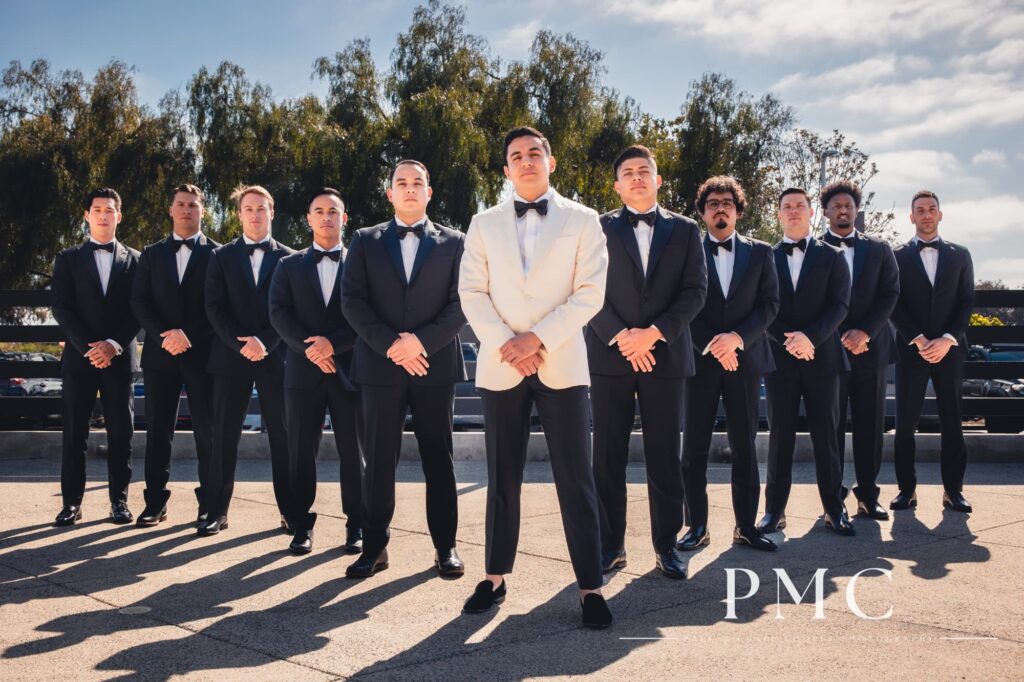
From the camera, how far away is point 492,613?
4.18 metres

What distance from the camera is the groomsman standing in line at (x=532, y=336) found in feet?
13.8

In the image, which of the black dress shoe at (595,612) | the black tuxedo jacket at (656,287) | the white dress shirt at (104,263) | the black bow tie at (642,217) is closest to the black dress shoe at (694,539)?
the black tuxedo jacket at (656,287)

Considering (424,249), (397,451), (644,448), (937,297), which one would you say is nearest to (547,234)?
(424,249)

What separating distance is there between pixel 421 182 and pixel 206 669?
2.67 m

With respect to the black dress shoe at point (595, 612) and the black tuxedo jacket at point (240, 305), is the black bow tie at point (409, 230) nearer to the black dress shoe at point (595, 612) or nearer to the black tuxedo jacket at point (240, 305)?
the black tuxedo jacket at point (240, 305)

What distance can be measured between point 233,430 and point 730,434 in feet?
10.3

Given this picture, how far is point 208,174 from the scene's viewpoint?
2919 cm

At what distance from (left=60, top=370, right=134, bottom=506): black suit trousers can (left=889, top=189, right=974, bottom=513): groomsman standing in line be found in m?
5.34

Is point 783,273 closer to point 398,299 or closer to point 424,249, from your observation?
point 424,249

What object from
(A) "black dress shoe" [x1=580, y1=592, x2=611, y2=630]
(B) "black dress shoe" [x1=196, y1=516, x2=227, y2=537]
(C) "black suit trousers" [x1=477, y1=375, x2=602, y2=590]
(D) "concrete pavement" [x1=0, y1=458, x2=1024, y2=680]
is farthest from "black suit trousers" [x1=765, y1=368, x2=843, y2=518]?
(B) "black dress shoe" [x1=196, y1=516, x2=227, y2=537]

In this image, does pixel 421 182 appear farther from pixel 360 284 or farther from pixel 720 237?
pixel 720 237

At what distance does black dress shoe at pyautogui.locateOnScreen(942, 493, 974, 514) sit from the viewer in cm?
669

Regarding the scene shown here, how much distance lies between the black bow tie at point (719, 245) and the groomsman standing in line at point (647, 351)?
2.03ft

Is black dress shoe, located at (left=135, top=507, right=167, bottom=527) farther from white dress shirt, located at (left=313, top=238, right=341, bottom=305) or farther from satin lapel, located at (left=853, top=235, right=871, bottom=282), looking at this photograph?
satin lapel, located at (left=853, top=235, right=871, bottom=282)
